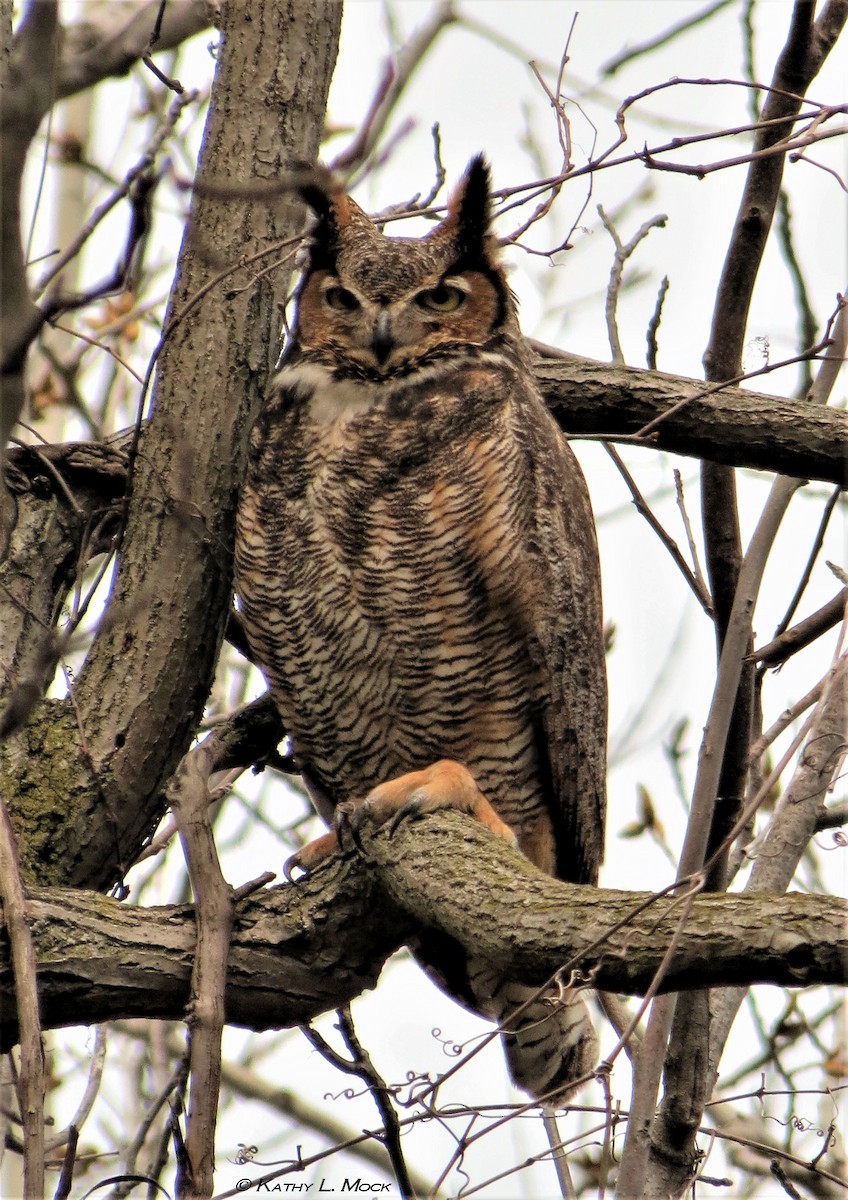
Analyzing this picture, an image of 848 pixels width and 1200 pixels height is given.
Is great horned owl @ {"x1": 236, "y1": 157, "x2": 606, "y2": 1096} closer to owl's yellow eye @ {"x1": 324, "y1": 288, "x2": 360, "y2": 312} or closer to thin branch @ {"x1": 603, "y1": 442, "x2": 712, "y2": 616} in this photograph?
owl's yellow eye @ {"x1": 324, "y1": 288, "x2": 360, "y2": 312}

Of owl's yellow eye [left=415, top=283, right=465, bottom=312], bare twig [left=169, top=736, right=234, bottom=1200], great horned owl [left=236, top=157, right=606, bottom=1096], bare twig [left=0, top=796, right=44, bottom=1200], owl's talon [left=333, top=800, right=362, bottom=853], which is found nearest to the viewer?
bare twig [left=0, top=796, right=44, bottom=1200]

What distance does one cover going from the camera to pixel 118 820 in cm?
285

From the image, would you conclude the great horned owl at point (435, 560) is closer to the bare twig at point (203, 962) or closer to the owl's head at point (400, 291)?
the owl's head at point (400, 291)

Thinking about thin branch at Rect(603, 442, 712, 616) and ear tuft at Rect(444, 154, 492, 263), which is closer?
thin branch at Rect(603, 442, 712, 616)

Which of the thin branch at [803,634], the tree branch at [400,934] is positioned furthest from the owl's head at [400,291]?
the tree branch at [400,934]

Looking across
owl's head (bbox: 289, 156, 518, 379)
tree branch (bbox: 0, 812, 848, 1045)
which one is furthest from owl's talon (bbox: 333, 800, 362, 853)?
owl's head (bbox: 289, 156, 518, 379)

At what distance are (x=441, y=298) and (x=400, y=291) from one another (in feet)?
0.41

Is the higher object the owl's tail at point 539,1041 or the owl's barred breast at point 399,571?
the owl's barred breast at point 399,571

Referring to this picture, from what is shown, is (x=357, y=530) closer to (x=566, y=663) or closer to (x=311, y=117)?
(x=566, y=663)

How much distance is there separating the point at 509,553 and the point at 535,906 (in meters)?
1.10

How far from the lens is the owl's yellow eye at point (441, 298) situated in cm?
330

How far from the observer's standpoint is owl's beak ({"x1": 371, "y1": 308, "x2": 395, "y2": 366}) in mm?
3197

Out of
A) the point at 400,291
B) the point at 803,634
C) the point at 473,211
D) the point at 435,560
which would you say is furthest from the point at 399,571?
the point at 473,211

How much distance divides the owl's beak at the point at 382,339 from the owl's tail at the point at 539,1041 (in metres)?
1.39
